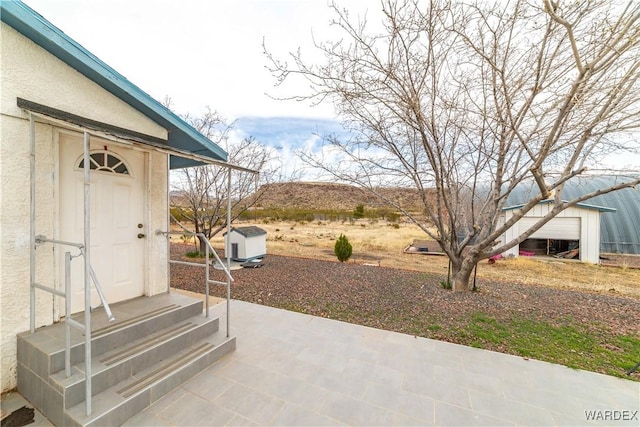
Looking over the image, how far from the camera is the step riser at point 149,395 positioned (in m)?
2.08

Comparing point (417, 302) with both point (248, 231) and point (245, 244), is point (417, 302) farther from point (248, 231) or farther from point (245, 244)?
point (248, 231)

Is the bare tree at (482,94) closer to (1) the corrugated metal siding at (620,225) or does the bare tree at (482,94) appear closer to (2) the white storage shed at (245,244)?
(2) the white storage shed at (245,244)

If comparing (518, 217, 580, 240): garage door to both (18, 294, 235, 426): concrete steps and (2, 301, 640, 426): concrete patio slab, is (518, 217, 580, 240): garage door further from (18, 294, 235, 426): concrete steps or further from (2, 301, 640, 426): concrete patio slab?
(18, 294, 235, 426): concrete steps

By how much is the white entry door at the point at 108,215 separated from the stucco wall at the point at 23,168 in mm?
199

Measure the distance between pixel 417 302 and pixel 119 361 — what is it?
4.95 m

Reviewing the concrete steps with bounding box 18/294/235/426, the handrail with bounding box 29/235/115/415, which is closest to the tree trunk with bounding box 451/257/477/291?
the concrete steps with bounding box 18/294/235/426

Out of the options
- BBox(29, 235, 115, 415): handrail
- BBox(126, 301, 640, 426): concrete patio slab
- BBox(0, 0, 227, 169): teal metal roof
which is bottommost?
BBox(126, 301, 640, 426): concrete patio slab

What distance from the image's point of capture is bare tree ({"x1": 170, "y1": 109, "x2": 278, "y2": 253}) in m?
9.37

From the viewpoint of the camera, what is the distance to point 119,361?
256cm

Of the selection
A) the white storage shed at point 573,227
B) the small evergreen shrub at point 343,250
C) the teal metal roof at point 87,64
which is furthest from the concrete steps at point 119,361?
the white storage shed at point 573,227

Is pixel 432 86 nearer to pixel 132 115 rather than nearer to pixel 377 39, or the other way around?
pixel 377 39

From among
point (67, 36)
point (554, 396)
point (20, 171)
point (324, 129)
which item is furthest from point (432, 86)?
point (20, 171)

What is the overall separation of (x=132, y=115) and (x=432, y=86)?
17.3 feet

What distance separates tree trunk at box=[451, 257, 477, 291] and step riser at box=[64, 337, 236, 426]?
522 centimetres
